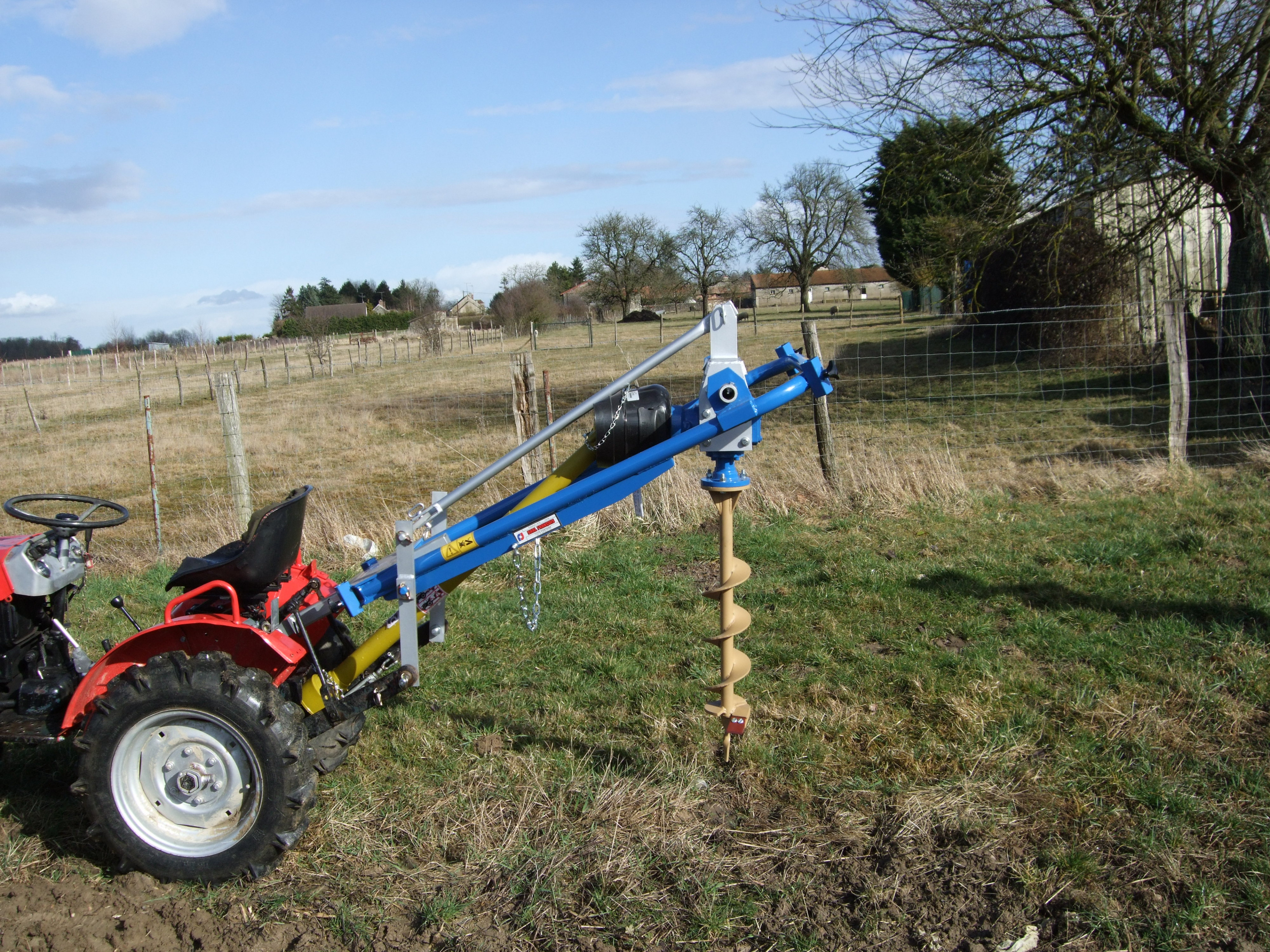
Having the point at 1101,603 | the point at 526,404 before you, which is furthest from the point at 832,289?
the point at 1101,603

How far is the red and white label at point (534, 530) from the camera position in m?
3.10

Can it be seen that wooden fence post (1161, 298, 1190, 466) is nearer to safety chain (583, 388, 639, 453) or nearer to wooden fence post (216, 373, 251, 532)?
safety chain (583, 388, 639, 453)

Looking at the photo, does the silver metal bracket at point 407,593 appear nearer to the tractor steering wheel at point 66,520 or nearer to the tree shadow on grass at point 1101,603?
the tractor steering wheel at point 66,520

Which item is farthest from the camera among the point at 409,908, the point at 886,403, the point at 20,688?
the point at 886,403

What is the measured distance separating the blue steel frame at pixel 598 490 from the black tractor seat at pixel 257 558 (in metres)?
0.29

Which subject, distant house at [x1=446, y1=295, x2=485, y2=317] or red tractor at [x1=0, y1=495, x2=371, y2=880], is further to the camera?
distant house at [x1=446, y1=295, x2=485, y2=317]

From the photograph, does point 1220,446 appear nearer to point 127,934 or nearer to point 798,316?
point 127,934

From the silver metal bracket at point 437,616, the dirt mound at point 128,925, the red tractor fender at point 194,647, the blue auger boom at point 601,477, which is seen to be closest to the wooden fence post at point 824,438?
the blue auger boom at point 601,477

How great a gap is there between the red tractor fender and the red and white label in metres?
0.91

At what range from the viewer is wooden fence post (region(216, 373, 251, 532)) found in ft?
23.9

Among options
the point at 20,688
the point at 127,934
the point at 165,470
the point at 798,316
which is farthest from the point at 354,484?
the point at 798,316

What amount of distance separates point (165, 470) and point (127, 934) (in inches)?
477

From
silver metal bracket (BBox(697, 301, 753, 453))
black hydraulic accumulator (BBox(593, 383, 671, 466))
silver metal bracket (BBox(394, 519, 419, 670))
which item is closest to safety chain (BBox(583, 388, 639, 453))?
black hydraulic accumulator (BBox(593, 383, 671, 466))

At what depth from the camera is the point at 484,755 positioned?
3807 mm
